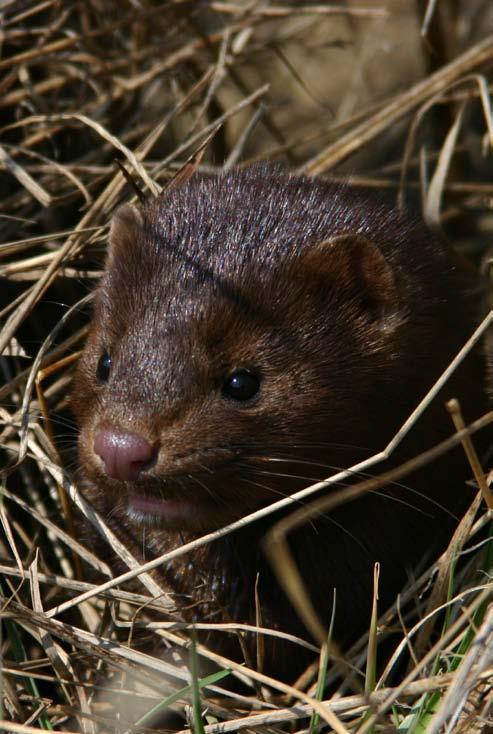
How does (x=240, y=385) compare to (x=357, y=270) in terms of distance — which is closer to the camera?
(x=240, y=385)

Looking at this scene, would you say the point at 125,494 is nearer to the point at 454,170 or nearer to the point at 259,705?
the point at 259,705

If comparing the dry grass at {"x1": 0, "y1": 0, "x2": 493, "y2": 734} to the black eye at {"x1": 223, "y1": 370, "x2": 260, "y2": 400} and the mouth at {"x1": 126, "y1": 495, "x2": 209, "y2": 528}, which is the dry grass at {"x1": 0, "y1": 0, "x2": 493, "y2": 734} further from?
the black eye at {"x1": 223, "y1": 370, "x2": 260, "y2": 400}

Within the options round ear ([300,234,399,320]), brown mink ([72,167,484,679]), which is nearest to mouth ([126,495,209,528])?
brown mink ([72,167,484,679])

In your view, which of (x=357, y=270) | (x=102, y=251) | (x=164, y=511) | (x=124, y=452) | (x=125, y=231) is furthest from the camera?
(x=102, y=251)

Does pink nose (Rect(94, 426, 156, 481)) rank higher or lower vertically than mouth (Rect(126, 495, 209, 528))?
higher

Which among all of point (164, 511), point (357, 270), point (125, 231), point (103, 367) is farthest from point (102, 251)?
point (164, 511)

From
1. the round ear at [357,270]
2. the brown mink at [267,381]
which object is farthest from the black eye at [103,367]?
the round ear at [357,270]

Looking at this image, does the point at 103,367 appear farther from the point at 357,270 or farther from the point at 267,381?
the point at 357,270

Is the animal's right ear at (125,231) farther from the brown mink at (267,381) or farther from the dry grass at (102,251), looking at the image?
the dry grass at (102,251)
